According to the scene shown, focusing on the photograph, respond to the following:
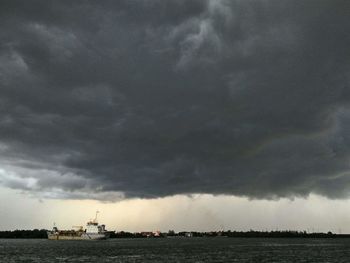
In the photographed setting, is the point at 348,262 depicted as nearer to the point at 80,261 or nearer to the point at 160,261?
the point at 160,261

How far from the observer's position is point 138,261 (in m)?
117

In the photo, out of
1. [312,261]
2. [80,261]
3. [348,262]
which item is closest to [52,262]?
[80,261]

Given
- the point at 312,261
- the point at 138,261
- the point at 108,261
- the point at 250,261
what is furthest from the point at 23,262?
the point at 312,261

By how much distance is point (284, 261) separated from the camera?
117 m

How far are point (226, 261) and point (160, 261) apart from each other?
17.5 metres

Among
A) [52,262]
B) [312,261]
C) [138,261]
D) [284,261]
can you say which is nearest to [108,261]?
[138,261]

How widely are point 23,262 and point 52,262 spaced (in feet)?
25.7

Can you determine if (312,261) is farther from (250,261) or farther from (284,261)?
(250,261)

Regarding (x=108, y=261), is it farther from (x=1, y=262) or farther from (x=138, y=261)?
(x=1, y=262)

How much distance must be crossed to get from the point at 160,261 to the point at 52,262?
1134 inches

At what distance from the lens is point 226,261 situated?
117 metres

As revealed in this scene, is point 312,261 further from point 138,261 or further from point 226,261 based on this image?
point 138,261

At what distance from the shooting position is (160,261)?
116125mm

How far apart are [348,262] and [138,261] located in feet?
177
